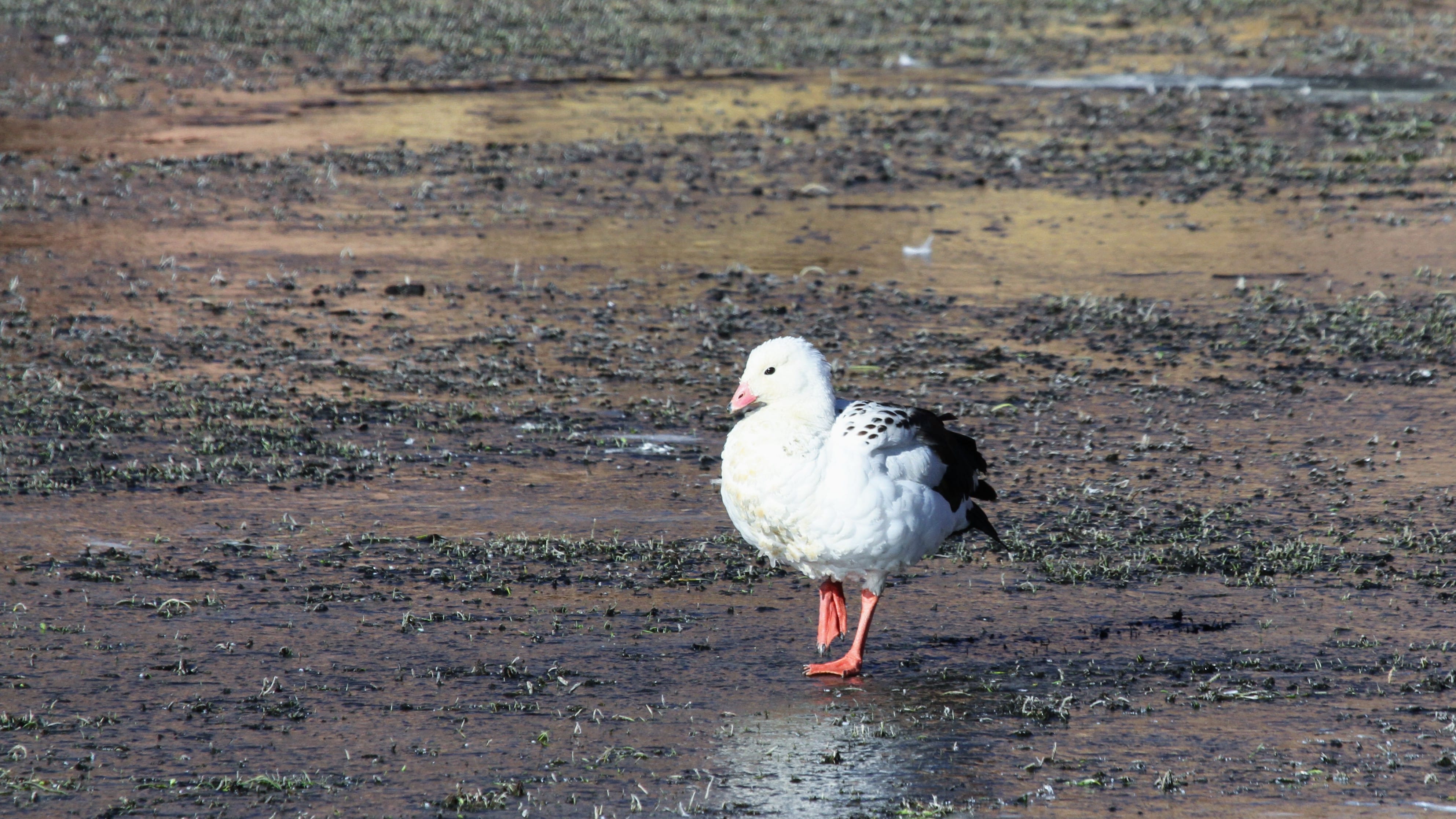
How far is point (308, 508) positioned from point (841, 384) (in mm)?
3478

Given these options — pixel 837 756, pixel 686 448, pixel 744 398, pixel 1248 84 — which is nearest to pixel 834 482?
pixel 744 398

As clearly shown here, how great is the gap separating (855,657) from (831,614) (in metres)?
0.37

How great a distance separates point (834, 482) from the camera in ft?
19.7

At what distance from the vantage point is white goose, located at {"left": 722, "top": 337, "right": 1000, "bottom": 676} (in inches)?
237

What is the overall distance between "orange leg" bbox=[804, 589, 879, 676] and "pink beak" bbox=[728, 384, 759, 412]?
83 cm

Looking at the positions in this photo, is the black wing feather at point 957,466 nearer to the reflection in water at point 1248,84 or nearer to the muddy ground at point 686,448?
the muddy ground at point 686,448

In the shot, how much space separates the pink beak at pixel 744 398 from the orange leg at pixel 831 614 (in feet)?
2.38

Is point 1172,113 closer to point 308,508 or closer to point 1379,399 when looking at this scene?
point 1379,399

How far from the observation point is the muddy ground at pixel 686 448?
5348 millimetres

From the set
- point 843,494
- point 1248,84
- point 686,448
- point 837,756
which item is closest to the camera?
point 837,756

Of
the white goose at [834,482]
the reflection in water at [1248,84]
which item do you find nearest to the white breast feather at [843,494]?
the white goose at [834,482]

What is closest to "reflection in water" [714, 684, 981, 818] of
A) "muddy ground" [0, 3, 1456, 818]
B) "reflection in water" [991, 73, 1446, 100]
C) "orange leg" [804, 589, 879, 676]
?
"muddy ground" [0, 3, 1456, 818]

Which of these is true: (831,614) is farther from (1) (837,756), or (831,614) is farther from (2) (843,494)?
(1) (837,756)

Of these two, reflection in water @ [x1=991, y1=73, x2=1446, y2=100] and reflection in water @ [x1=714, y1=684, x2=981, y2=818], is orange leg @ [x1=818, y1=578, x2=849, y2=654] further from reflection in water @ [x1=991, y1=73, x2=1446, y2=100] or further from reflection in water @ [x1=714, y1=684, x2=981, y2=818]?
reflection in water @ [x1=991, y1=73, x2=1446, y2=100]
